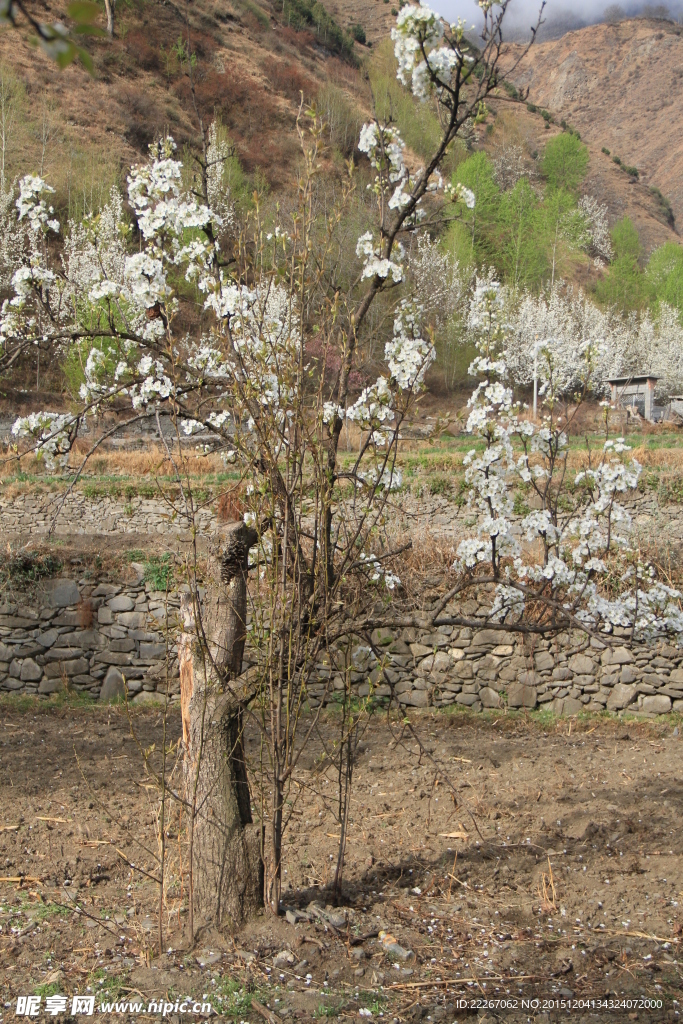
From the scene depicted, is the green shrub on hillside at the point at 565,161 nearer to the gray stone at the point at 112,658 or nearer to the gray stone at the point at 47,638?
the gray stone at the point at 112,658

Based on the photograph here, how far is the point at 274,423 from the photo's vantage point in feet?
10.1

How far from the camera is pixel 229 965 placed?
3.13 metres

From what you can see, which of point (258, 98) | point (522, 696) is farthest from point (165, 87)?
point (522, 696)

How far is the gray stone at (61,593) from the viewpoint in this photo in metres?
8.16

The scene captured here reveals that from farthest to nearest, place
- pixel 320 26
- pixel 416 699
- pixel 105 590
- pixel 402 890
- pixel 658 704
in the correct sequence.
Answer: pixel 320 26 → pixel 105 590 → pixel 416 699 → pixel 658 704 → pixel 402 890

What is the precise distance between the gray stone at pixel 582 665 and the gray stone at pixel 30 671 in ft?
17.1

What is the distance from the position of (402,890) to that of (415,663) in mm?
3995

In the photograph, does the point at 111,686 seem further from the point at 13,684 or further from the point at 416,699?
the point at 416,699

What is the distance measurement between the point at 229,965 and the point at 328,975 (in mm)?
383

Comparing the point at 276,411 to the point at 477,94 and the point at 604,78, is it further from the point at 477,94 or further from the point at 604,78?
the point at 604,78

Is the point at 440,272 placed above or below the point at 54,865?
above

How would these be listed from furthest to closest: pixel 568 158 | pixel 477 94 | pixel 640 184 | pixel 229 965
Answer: pixel 640 184
pixel 568 158
pixel 477 94
pixel 229 965

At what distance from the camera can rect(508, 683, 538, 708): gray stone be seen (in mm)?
7914

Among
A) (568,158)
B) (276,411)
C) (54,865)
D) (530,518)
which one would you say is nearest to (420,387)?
(276,411)
